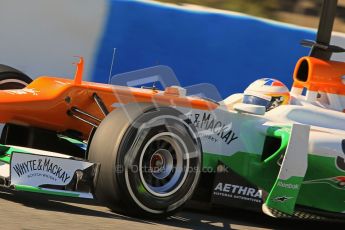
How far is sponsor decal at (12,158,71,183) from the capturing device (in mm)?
4438

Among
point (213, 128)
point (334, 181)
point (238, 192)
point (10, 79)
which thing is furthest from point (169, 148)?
point (10, 79)

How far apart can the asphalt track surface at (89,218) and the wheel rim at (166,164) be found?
0.73ft

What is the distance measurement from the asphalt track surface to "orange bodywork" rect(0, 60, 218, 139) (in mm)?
507

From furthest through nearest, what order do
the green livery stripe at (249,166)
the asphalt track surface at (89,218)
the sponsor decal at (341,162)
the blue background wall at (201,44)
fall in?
the blue background wall at (201,44), the sponsor decal at (341,162), the green livery stripe at (249,166), the asphalt track surface at (89,218)

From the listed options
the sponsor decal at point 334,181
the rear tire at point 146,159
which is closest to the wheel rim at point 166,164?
the rear tire at point 146,159

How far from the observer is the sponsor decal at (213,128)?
5.01 metres

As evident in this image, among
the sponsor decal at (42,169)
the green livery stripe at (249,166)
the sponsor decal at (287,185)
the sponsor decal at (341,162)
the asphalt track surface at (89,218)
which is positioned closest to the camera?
the asphalt track surface at (89,218)

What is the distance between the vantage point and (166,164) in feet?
15.4

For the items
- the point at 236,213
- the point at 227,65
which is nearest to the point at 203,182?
→ the point at 236,213

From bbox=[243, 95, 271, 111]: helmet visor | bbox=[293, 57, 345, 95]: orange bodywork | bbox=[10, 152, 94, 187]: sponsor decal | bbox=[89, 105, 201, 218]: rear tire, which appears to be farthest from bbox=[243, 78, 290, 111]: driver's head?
bbox=[10, 152, 94, 187]: sponsor decal

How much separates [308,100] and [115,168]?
1.87 m

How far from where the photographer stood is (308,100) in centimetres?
564

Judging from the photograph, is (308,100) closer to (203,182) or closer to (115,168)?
(203,182)

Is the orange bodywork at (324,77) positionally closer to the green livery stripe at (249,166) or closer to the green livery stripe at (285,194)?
the green livery stripe at (249,166)
